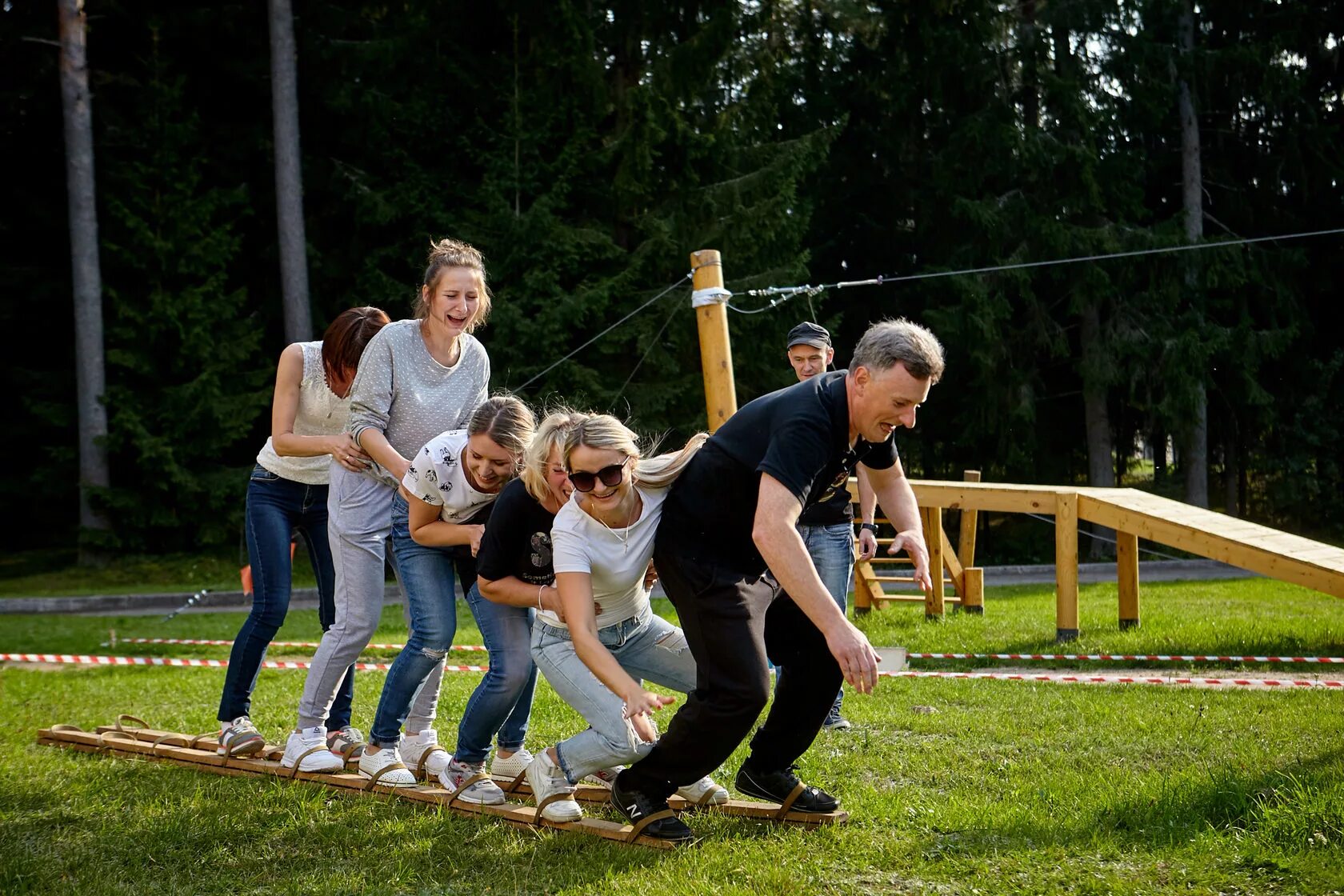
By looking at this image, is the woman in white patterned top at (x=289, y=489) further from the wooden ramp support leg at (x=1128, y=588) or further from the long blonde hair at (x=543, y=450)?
the wooden ramp support leg at (x=1128, y=588)

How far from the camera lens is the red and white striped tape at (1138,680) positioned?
650 cm

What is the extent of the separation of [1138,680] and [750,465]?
400 cm

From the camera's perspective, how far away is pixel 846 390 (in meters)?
3.77

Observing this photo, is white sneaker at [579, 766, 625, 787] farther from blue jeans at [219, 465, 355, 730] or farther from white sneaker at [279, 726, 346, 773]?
blue jeans at [219, 465, 355, 730]

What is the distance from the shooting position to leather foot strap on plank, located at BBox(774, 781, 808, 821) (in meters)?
4.11

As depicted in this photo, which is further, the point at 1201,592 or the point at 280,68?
the point at 280,68

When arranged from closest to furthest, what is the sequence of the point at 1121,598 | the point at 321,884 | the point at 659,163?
1. the point at 321,884
2. the point at 1121,598
3. the point at 659,163

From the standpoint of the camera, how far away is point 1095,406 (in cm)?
2008

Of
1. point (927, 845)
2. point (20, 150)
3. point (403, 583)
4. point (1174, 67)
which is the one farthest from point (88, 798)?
point (1174, 67)

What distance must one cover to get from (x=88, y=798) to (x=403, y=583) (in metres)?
1.45

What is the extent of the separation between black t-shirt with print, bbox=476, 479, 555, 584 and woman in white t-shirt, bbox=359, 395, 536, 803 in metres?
0.21

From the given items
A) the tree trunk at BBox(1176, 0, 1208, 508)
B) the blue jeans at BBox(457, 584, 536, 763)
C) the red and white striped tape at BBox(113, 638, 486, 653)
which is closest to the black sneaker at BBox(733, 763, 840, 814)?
the blue jeans at BBox(457, 584, 536, 763)

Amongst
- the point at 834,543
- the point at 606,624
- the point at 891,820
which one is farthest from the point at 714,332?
the point at 891,820

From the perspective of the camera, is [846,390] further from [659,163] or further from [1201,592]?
[659,163]
